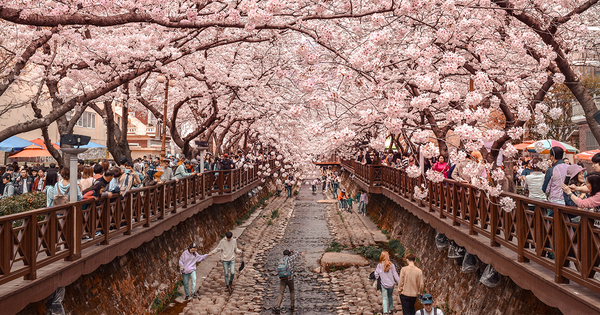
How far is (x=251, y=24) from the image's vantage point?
7934 millimetres

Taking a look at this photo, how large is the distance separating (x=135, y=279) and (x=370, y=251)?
33.3ft

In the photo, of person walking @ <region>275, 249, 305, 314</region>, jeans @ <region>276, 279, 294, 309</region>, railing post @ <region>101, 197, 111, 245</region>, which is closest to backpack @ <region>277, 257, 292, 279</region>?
person walking @ <region>275, 249, 305, 314</region>

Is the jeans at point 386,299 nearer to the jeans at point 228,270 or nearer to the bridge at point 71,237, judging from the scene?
the jeans at point 228,270

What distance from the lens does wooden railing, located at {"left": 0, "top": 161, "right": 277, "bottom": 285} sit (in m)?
6.03

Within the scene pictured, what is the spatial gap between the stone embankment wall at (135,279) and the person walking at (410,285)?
6.02 m

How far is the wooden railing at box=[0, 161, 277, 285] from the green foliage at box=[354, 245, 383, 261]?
7391mm

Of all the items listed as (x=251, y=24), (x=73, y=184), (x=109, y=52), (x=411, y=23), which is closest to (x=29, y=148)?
(x=109, y=52)

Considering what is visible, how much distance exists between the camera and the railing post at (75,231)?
7543 mm

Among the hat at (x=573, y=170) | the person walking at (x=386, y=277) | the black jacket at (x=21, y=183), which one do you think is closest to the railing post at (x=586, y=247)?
the hat at (x=573, y=170)

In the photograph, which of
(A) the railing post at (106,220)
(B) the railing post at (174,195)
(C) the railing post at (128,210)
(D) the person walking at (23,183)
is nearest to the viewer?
(A) the railing post at (106,220)

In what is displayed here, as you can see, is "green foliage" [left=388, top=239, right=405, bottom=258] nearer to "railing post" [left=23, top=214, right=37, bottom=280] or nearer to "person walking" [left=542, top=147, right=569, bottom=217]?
"person walking" [left=542, top=147, right=569, bottom=217]

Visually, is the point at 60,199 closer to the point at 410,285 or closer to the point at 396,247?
the point at 410,285

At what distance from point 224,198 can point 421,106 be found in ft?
45.9

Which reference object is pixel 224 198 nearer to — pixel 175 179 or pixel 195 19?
pixel 175 179
